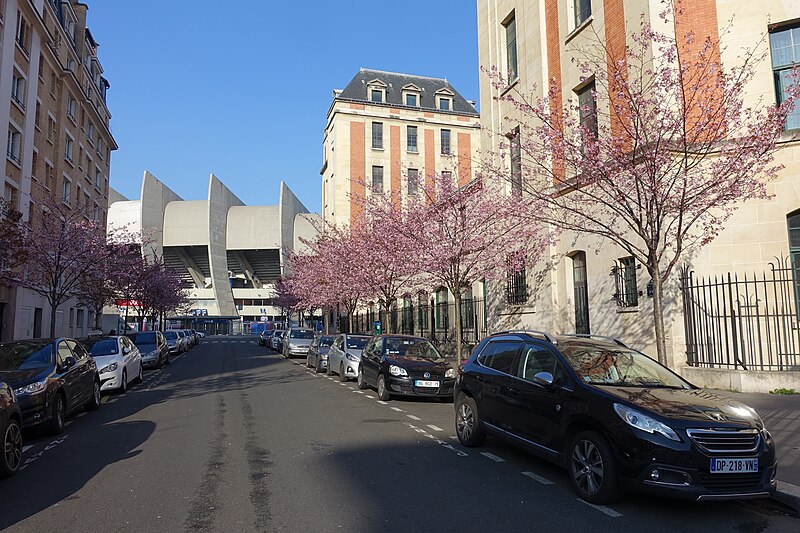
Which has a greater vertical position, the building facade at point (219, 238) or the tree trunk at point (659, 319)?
the building facade at point (219, 238)

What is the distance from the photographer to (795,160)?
44.3ft

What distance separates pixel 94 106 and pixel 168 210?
46780 millimetres

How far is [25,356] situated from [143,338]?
1469cm

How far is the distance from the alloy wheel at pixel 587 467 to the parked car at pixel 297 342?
1011 inches

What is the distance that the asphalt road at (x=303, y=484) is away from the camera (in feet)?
16.4

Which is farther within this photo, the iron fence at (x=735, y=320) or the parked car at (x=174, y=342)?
the parked car at (x=174, y=342)

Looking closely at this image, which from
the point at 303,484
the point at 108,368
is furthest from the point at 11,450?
the point at 108,368

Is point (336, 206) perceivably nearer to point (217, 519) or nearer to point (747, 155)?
point (747, 155)

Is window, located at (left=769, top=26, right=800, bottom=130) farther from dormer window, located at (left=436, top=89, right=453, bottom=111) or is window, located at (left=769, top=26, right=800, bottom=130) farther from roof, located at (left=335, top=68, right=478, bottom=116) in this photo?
dormer window, located at (left=436, top=89, right=453, bottom=111)

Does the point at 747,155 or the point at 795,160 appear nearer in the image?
the point at 747,155

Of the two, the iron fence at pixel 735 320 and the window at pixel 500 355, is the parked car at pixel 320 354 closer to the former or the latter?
the iron fence at pixel 735 320

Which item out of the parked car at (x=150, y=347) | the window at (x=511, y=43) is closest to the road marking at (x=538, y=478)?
the window at (x=511, y=43)

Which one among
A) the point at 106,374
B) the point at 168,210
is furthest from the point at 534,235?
the point at 168,210

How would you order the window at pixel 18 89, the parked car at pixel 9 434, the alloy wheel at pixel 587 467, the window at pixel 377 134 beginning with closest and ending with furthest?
the alloy wheel at pixel 587 467, the parked car at pixel 9 434, the window at pixel 18 89, the window at pixel 377 134
